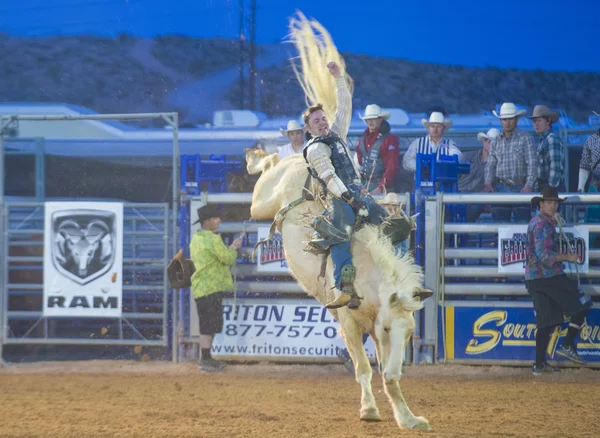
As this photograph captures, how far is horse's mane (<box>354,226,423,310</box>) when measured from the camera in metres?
6.04

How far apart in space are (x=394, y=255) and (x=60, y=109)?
27.0 ft

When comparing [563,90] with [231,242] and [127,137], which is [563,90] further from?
[231,242]

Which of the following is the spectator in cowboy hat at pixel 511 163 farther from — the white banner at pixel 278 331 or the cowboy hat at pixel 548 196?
the white banner at pixel 278 331

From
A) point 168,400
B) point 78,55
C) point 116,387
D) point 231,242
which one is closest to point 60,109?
point 231,242

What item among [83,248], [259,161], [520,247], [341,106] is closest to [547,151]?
[520,247]

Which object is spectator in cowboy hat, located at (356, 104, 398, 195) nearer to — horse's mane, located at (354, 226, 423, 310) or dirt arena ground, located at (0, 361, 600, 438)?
dirt arena ground, located at (0, 361, 600, 438)

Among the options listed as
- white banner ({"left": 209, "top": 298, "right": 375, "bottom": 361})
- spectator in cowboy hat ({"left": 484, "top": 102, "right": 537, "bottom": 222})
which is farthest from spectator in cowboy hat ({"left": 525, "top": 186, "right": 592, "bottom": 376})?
white banner ({"left": 209, "top": 298, "right": 375, "bottom": 361})

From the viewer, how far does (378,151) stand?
9.60m

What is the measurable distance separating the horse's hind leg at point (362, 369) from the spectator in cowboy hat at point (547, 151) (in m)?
3.70

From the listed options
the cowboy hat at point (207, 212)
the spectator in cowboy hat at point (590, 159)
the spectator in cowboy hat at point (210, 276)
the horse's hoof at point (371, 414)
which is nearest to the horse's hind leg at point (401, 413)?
the horse's hoof at point (371, 414)

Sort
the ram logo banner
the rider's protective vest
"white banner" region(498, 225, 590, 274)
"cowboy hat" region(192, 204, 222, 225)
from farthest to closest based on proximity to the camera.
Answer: the ram logo banner → "cowboy hat" region(192, 204, 222, 225) → "white banner" region(498, 225, 590, 274) → the rider's protective vest

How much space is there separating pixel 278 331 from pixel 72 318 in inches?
141

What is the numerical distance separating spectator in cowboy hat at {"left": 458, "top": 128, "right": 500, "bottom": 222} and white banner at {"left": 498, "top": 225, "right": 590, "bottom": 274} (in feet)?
2.54

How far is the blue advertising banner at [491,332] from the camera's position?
361 inches
